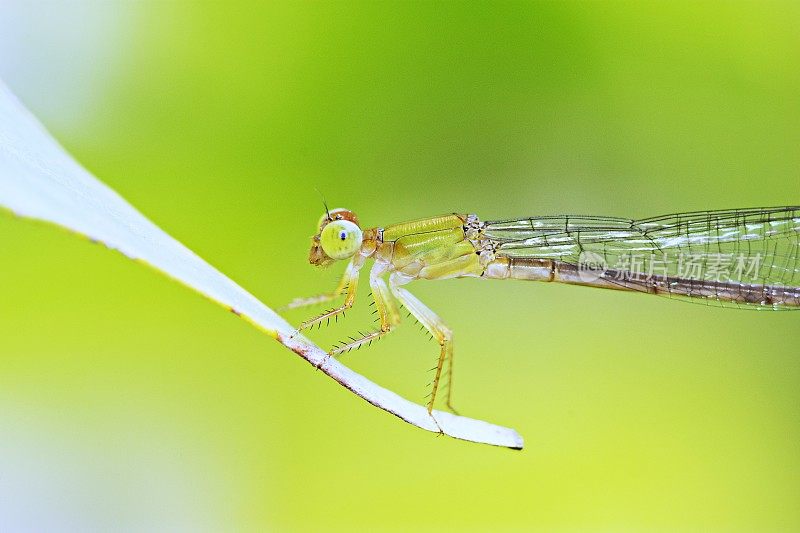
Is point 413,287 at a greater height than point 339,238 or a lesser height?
greater

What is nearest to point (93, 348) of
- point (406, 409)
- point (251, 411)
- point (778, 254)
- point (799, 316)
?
point (251, 411)

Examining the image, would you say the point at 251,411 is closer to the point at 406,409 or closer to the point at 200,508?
the point at 200,508

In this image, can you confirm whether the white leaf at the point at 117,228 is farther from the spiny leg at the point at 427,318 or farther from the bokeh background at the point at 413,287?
the spiny leg at the point at 427,318

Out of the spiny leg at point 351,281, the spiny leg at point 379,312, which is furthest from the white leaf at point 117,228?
the spiny leg at point 351,281

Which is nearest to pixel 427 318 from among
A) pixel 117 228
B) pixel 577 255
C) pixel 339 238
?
pixel 339 238

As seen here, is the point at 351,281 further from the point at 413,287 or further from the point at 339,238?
the point at 413,287

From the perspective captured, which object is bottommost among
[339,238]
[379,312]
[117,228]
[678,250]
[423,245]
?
[117,228]
